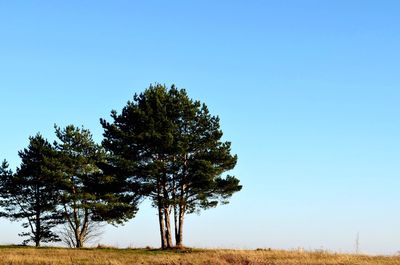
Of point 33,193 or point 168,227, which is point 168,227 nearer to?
point 168,227

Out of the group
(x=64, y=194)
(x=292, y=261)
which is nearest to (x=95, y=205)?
(x=64, y=194)

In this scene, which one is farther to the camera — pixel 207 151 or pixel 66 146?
pixel 66 146

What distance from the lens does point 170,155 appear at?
47.3 m

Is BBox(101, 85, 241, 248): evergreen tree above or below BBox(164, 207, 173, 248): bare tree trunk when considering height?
above

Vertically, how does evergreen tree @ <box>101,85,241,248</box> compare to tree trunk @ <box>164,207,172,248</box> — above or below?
above

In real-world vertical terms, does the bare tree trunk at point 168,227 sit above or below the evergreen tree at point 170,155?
below

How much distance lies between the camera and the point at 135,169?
152 feet

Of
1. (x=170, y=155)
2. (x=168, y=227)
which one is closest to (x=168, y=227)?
(x=168, y=227)

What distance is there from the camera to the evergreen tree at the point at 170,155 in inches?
1812

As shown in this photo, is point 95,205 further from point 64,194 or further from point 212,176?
point 212,176

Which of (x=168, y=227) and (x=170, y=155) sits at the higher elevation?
(x=170, y=155)

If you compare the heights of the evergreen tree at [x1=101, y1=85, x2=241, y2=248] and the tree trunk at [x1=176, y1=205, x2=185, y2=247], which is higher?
the evergreen tree at [x1=101, y1=85, x2=241, y2=248]

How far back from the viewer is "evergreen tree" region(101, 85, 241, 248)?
46.0m

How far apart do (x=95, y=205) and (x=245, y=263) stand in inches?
1234
